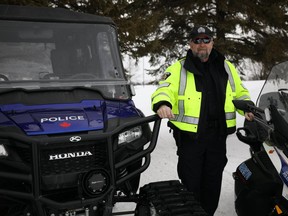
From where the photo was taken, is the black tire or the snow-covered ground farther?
the snow-covered ground

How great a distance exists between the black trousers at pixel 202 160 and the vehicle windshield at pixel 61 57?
2.47ft

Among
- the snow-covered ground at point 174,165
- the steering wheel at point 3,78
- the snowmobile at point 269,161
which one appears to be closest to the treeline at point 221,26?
the snow-covered ground at point 174,165

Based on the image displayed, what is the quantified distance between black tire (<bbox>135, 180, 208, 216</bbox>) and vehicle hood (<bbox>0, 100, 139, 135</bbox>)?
1.98 feet

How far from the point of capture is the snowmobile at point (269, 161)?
2553 mm

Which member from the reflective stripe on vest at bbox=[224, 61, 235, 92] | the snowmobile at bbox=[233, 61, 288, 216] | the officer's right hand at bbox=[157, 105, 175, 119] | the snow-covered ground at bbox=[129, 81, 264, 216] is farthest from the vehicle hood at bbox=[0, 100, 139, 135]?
the snow-covered ground at bbox=[129, 81, 264, 216]

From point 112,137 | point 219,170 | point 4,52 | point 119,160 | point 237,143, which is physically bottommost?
point 237,143

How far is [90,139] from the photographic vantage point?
2256 mm

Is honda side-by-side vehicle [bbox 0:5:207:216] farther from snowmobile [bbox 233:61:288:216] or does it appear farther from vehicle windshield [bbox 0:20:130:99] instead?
snowmobile [bbox 233:61:288:216]

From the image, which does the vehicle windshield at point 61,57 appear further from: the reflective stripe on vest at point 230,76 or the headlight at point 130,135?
the reflective stripe on vest at point 230,76

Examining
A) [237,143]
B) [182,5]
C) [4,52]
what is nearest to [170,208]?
[4,52]

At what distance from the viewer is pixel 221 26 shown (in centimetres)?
874

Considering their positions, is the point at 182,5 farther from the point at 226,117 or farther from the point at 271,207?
the point at 271,207

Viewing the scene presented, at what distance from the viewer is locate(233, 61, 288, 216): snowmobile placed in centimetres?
255

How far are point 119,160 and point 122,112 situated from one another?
15.3 inches
